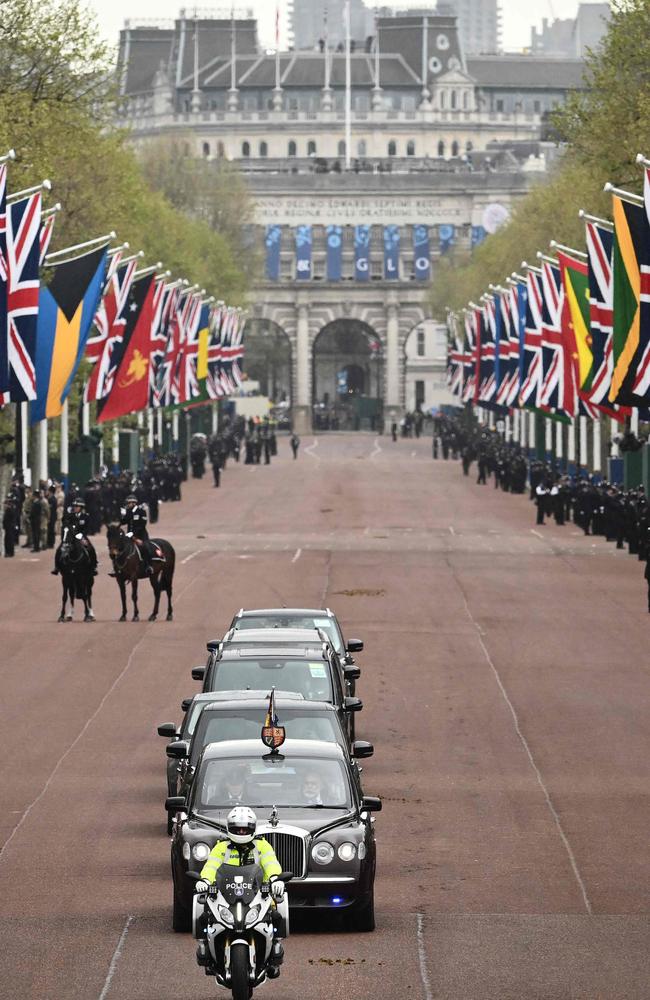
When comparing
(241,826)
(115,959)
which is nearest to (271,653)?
(115,959)

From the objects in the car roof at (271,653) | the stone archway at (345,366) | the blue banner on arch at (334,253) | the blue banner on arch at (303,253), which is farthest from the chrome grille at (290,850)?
the stone archway at (345,366)

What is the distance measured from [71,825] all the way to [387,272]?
147036 mm

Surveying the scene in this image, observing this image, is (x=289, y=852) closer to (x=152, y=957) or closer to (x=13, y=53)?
(x=152, y=957)

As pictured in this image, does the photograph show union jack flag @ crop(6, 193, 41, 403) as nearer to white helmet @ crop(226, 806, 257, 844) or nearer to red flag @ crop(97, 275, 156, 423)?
red flag @ crop(97, 275, 156, 423)

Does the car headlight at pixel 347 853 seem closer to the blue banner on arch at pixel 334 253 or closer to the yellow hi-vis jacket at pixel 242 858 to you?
the yellow hi-vis jacket at pixel 242 858

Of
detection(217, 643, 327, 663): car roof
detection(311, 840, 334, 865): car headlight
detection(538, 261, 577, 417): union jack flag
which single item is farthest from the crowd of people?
detection(311, 840, 334, 865): car headlight

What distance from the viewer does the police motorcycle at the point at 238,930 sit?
13148mm

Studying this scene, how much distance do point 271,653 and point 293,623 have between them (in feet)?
12.5

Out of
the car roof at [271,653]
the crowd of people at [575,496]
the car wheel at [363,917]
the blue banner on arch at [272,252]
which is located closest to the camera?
the car wheel at [363,917]

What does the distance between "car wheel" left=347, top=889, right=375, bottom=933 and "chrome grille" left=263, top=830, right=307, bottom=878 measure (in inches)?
19.2

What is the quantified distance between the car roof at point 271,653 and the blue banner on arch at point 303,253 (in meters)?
142

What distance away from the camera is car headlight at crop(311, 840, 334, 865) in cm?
1596

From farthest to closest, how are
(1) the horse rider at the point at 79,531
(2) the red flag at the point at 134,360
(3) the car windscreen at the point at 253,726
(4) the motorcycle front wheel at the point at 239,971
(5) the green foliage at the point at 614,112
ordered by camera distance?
1. (2) the red flag at the point at 134,360
2. (5) the green foliage at the point at 614,112
3. (1) the horse rider at the point at 79,531
4. (3) the car windscreen at the point at 253,726
5. (4) the motorcycle front wheel at the point at 239,971

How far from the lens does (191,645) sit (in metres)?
33.6
